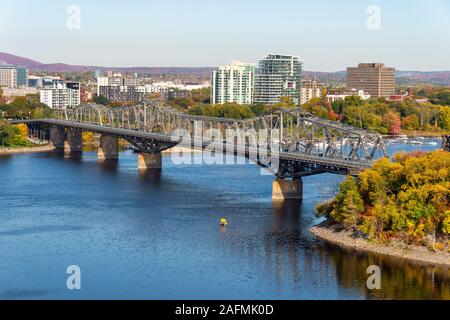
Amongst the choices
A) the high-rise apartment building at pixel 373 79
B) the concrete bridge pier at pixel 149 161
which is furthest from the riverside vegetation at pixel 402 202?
the high-rise apartment building at pixel 373 79

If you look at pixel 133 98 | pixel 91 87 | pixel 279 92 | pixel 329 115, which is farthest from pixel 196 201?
pixel 91 87

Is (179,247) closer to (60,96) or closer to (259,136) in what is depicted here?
(259,136)

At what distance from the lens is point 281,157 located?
38.8m

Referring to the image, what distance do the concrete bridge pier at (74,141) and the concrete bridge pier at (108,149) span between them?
6.55 m

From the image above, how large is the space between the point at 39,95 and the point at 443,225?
83068 mm

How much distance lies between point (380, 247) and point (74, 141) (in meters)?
41.6

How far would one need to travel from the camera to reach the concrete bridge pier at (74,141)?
66375mm

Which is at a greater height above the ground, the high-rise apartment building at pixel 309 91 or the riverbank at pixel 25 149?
the high-rise apartment building at pixel 309 91

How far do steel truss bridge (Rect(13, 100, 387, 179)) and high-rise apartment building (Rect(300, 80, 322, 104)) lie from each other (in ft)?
128

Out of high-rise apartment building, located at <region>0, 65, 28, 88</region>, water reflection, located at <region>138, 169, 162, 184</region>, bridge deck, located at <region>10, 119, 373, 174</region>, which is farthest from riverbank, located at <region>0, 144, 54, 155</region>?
high-rise apartment building, located at <region>0, 65, 28, 88</region>

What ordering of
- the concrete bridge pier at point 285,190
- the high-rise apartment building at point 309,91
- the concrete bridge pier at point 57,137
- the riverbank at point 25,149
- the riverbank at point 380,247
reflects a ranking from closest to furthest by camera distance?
the riverbank at point 380,247 → the concrete bridge pier at point 285,190 → the riverbank at point 25,149 → the concrete bridge pier at point 57,137 → the high-rise apartment building at point 309,91

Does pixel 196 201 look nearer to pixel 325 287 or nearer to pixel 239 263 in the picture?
pixel 239 263

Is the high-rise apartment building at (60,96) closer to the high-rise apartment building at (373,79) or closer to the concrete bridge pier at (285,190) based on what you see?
the high-rise apartment building at (373,79)

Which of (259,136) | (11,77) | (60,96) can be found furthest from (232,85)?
(259,136)
